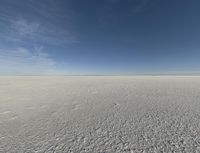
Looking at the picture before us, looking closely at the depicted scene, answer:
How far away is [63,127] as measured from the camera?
159 inches

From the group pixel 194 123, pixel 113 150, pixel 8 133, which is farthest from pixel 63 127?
pixel 194 123

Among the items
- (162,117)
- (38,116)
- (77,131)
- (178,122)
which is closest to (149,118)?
(162,117)

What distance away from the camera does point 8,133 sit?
3.61m

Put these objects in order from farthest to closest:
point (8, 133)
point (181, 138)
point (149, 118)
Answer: point (149, 118) → point (8, 133) → point (181, 138)

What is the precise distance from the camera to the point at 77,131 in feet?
12.3

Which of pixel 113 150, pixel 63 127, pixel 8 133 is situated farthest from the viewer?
pixel 63 127

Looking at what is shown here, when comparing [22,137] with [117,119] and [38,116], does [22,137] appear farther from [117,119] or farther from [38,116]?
[117,119]

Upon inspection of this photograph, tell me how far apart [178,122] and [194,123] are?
1.82 feet

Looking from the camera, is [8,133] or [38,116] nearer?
[8,133]

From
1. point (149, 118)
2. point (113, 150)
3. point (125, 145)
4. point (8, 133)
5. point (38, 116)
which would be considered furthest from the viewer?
point (38, 116)

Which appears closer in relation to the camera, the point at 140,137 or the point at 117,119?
the point at 140,137

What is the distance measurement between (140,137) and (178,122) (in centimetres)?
201

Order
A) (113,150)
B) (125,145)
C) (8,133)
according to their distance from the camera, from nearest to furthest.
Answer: (113,150), (125,145), (8,133)

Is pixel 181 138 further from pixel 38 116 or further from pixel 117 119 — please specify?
pixel 38 116
